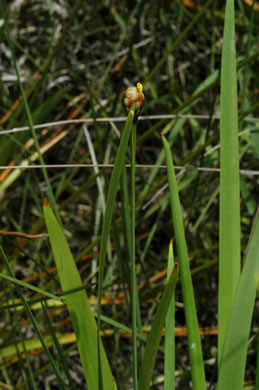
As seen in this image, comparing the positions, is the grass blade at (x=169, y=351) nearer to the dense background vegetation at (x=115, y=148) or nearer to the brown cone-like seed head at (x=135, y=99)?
the brown cone-like seed head at (x=135, y=99)

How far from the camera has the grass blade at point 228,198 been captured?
41cm

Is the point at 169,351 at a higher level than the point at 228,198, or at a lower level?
lower

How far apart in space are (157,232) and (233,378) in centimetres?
75

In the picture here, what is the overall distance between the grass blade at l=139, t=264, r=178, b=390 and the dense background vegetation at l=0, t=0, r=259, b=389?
1.19 feet

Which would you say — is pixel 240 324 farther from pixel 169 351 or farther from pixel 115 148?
pixel 115 148

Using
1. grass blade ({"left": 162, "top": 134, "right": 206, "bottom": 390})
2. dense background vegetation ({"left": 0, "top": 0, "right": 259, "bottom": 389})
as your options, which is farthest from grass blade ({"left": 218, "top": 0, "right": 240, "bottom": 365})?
dense background vegetation ({"left": 0, "top": 0, "right": 259, "bottom": 389})

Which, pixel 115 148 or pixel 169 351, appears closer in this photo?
pixel 169 351

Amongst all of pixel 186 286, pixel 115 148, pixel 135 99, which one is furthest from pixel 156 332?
pixel 115 148

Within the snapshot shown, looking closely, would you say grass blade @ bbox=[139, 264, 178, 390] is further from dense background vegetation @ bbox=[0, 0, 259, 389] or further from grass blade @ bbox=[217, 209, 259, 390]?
dense background vegetation @ bbox=[0, 0, 259, 389]

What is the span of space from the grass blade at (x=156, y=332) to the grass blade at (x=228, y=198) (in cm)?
6

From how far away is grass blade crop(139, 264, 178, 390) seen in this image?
352 millimetres

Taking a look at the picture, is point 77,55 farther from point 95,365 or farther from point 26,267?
point 95,365

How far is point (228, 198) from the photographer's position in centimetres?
42

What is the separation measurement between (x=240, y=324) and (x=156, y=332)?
61 millimetres
